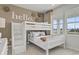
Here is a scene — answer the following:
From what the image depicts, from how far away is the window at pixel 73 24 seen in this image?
1.76 metres

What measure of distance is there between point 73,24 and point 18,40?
2.93ft

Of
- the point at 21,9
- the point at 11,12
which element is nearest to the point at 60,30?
the point at 21,9

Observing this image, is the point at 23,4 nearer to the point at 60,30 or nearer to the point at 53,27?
the point at 53,27

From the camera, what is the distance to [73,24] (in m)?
1.78

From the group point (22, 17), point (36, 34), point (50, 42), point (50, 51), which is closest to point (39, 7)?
point (22, 17)

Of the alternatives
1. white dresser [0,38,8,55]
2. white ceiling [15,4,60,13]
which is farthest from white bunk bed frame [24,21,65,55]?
white dresser [0,38,8,55]

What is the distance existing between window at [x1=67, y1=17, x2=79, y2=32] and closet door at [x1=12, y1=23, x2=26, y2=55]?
0.72m

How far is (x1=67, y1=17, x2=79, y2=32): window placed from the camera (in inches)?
69.5

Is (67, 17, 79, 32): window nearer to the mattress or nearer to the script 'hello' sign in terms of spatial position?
the mattress

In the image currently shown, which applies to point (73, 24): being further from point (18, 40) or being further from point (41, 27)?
point (18, 40)

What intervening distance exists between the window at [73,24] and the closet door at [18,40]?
0.72 metres

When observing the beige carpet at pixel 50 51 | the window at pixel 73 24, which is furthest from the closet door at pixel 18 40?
the window at pixel 73 24

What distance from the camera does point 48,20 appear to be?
1.78 metres
